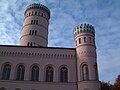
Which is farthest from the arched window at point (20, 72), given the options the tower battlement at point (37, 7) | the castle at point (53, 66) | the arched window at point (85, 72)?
the tower battlement at point (37, 7)

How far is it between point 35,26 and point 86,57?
1660 cm

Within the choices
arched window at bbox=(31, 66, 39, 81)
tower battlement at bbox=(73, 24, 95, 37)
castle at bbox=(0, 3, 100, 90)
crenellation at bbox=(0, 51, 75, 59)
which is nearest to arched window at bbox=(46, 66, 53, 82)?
castle at bbox=(0, 3, 100, 90)

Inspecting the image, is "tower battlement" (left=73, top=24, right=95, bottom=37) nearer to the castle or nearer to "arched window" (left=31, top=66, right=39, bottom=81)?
the castle

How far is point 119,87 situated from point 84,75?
12.7 metres

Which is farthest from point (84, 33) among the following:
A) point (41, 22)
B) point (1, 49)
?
point (1, 49)

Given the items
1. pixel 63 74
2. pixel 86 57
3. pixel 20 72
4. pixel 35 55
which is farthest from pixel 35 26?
pixel 86 57

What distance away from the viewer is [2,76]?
30.7m

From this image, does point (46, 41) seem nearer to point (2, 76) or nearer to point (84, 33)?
point (84, 33)

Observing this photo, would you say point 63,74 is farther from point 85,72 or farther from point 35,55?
point 35,55

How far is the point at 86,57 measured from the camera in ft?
104

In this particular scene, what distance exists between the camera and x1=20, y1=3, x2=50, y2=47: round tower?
3992 centimetres

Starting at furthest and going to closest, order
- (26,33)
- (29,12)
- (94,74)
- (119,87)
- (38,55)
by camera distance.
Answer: (29,12) → (26,33) → (119,87) → (38,55) → (94,74)

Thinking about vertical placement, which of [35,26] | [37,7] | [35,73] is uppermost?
[37,7]

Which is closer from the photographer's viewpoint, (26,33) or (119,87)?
(119,87)
